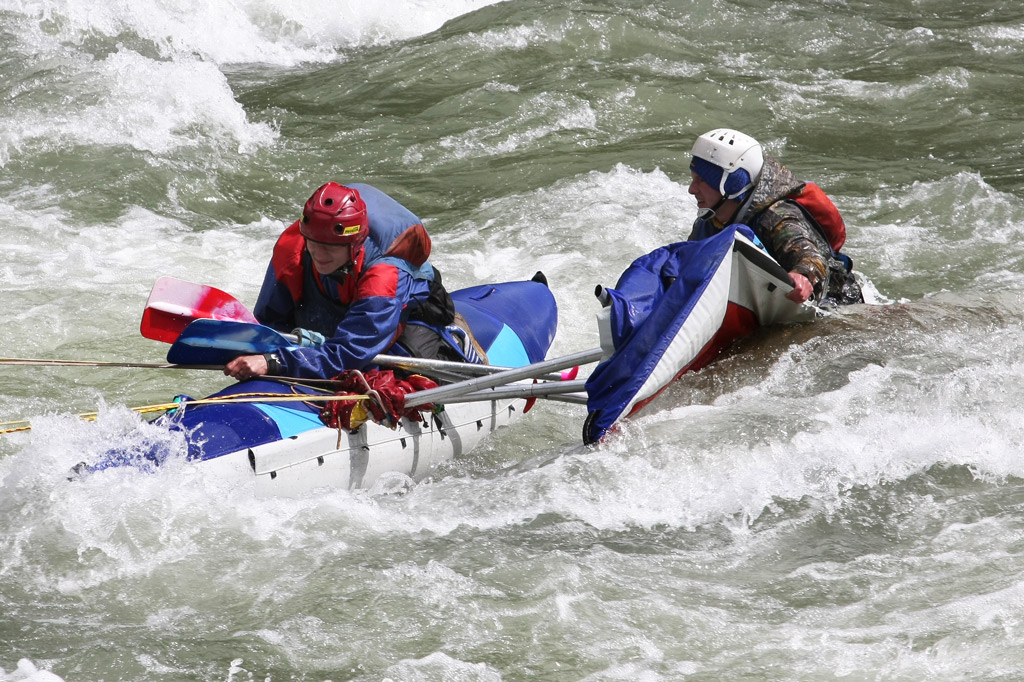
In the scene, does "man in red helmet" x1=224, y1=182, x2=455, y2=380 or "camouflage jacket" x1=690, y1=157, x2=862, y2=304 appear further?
"camouflage jacket" x1=690, y1=157, x2=862, y2=304

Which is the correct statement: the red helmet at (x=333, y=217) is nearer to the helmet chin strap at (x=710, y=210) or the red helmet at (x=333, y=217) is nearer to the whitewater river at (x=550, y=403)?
the whitewater river at (x=550, y=403)

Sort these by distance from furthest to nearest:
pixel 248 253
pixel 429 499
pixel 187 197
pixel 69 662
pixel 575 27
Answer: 1. pixel 575 27
2. pixel 187 197
3. pixel 248 253
4. pixel 429 499
5. pixel 69 662

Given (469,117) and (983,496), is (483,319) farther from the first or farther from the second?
(469,117)

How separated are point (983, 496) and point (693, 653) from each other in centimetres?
145

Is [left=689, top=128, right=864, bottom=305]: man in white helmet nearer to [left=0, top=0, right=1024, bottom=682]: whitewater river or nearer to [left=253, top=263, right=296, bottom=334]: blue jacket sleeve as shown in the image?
[left=0, top=0, right=1024, bottom=682]: whitewater river

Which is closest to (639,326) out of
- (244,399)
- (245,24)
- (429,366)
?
(429,366)

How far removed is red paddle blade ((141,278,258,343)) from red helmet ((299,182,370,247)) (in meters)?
0.60

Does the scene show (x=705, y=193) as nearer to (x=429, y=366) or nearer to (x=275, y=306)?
(x=429, y=366)

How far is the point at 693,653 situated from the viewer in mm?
3385

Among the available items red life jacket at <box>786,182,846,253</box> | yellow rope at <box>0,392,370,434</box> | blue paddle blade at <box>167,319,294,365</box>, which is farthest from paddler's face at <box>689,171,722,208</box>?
blue paddle blade at <box>167,319,294,365</box>

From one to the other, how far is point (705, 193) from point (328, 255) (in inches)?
68.7

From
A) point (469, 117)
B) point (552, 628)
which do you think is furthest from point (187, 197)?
point (552, 628)

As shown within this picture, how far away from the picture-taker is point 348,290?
4.64 m

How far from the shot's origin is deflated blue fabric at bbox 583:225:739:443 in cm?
445
